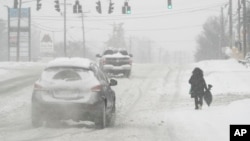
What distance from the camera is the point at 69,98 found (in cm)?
1355

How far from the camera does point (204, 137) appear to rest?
39.7ft

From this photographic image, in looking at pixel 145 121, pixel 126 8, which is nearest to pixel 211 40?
pixel 126 8

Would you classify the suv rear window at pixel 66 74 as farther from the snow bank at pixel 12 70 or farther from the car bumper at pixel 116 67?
the car bumper at pixel 116 67

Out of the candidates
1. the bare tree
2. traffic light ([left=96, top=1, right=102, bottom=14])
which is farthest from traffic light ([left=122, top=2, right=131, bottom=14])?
the bare tree

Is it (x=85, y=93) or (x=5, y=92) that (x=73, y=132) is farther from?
(x=5, y=92)

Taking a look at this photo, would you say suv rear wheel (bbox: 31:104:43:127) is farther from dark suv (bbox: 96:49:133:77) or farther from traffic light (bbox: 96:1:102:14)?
traffic light (bbox: 96:1:102:14)

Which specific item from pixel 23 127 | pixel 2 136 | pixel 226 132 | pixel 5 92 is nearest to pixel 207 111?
pixel 226 132

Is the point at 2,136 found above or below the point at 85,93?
below

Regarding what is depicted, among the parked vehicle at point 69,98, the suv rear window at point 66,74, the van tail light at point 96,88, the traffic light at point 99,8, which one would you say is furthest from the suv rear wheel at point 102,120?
the traffic light at point 99,8

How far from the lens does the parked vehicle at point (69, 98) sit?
531 inches

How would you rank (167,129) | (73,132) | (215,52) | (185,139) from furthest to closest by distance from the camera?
(215,52), (167,129), (73,132), (185,139)

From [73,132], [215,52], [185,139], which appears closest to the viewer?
[185,139]

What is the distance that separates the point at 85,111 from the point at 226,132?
3311 millimetres

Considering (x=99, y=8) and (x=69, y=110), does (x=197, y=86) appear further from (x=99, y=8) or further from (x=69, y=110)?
(x=99, y=8)
